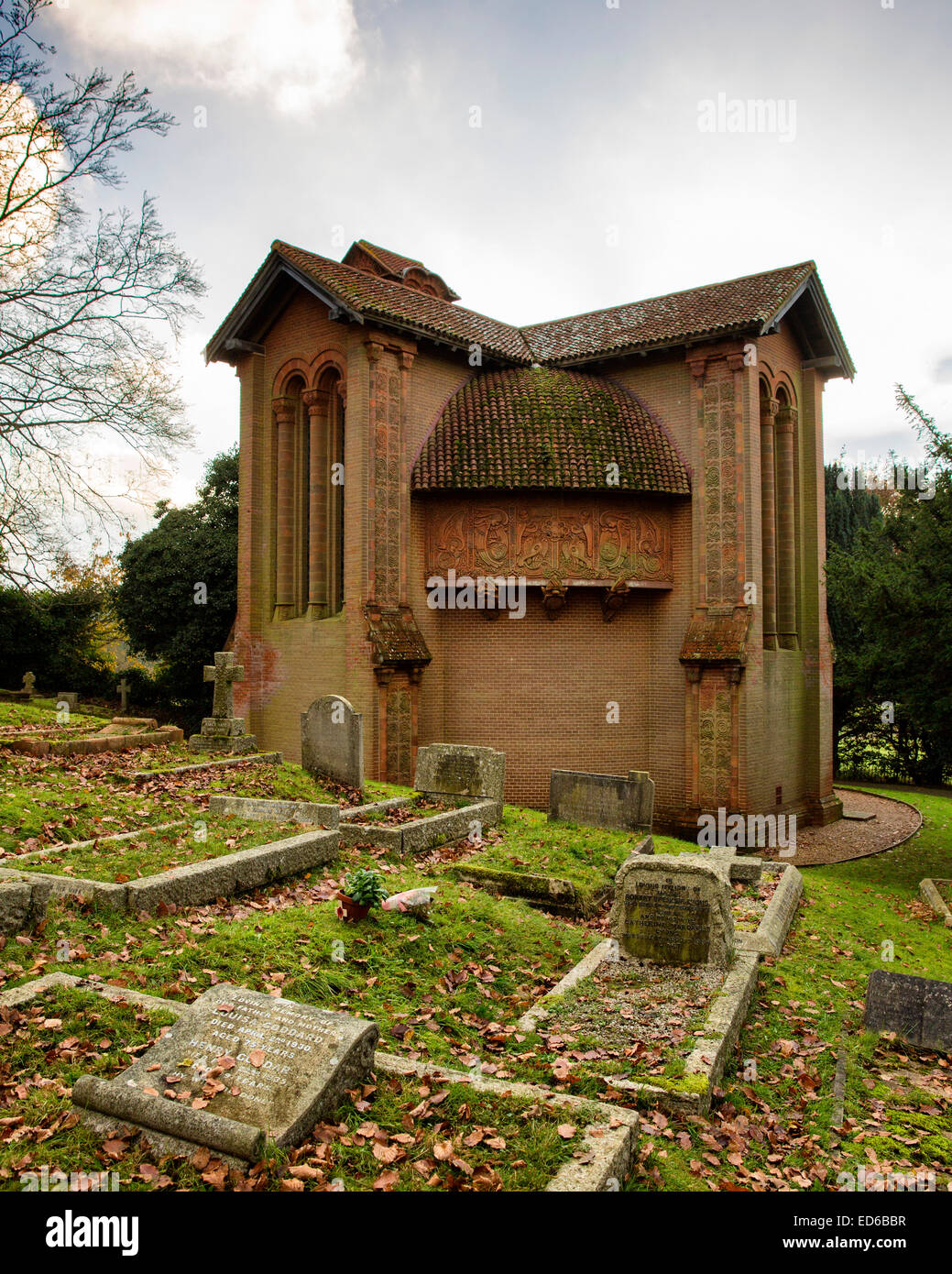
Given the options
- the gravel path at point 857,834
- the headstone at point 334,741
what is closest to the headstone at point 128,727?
the headstone at point 334,741

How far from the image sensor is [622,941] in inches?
298

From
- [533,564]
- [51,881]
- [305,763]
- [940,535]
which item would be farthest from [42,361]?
[940,535]

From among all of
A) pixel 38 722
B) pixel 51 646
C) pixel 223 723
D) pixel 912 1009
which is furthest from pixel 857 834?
pixel 51 646

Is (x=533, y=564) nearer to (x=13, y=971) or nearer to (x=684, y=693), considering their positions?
(x=684, y=693)

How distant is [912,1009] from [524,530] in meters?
12.8

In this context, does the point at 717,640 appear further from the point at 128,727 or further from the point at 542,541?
the point at 128,727

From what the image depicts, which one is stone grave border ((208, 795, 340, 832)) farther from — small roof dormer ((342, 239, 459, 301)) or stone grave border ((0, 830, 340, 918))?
small roof dormer ((342, 239, 459, 301))

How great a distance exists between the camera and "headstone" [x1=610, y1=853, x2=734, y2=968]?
7285 mm

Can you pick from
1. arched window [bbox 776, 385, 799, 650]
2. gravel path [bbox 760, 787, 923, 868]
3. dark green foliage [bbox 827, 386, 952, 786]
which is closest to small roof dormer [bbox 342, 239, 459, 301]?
arched window [bbox 776, 385, 799, 650]

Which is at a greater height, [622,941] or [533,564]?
[533,564]

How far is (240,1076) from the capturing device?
13.9 ft

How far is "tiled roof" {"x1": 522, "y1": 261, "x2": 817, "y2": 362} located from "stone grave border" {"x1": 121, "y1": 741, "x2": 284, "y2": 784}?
475 inches
